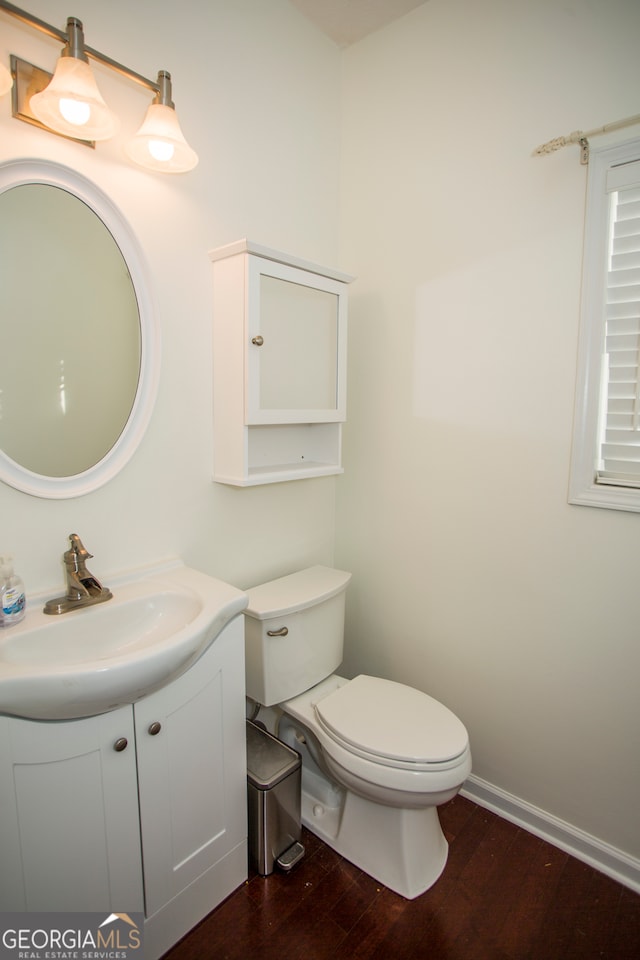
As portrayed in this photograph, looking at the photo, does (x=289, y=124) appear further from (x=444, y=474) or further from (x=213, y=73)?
(x=444, y=474)

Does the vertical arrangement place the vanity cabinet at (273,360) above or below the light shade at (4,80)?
below

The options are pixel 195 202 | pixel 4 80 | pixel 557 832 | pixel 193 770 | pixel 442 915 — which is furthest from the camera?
pixel 557 832

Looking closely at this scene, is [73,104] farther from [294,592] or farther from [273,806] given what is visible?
[273,806]

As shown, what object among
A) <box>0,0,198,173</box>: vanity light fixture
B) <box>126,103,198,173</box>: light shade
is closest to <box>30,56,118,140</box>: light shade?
<box>0,0,198,173</box>: vanity light fixture

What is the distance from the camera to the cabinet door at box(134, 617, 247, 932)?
1103 millimetres

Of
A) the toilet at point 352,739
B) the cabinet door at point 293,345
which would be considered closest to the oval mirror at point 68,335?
the cabinet door at point 293,345

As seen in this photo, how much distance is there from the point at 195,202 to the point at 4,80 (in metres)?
0.53

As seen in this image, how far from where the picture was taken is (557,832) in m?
1.53

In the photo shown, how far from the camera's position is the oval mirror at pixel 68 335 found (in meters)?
1.12

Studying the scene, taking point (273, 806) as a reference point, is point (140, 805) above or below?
above

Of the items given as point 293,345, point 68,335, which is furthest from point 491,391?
point 68,335

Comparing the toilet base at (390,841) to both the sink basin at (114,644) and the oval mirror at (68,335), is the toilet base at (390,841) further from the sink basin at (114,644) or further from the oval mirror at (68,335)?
the oval mirror at (68,335)

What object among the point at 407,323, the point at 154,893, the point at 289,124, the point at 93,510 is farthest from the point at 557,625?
the point at 289,124

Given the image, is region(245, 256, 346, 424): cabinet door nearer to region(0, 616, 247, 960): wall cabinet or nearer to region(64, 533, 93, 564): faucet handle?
region(64, 533, 93, 564): faucet handle
